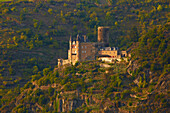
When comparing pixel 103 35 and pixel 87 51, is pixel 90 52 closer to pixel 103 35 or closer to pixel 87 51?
pixel 87 51

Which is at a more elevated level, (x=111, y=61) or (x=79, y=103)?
(x=111, y=61)

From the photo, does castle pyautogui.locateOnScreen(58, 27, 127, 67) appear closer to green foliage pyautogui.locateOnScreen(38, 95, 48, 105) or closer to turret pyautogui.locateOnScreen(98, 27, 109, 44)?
turret pyautogui.locateOnScreen(98, 27, 109, 44)

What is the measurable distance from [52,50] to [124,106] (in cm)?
6101

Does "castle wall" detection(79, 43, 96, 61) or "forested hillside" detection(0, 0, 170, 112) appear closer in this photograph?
"forested hillside" detection(0, 0, 170, 112)

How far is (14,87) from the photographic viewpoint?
157 meters

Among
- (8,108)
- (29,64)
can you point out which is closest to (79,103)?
(8,108)

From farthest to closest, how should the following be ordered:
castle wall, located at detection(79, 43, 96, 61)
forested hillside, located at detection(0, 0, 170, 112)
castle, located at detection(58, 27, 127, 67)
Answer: castle wall, located at detection(79, 43, 96, 61), castle, located at detection(58, 27, 127, 67), forested hillside, located at detection(0, 0, 170, 112)

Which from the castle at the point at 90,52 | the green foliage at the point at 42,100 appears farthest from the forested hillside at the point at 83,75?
the castle at the point at 90,52

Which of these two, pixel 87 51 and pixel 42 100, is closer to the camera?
pixel 42 100

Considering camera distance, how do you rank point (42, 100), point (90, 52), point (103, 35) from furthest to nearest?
point (103, 35)
point (90, 52)
point (42, 100)

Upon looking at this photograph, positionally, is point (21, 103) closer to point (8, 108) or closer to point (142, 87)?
point (8, 108)

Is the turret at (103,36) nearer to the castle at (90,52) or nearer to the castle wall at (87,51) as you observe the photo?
the castle at (90,52)

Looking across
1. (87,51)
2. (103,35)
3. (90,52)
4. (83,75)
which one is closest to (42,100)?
(83,75)

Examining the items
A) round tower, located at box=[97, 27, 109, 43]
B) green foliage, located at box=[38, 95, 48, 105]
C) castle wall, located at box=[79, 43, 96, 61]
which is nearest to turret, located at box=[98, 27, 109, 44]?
round tower, located at box=[97, 27, 109, 43]
